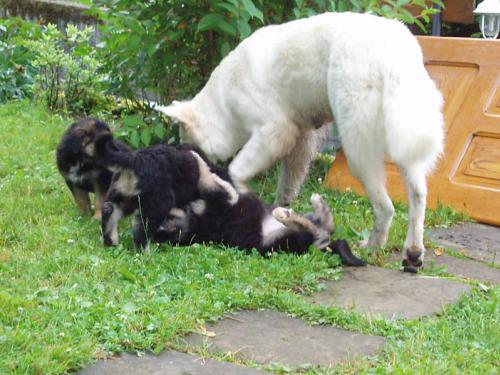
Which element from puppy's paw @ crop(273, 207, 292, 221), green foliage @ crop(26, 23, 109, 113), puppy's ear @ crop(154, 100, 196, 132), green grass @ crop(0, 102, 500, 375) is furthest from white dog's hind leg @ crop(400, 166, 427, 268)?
green foliage @ crop(26, 23, 109, 113)

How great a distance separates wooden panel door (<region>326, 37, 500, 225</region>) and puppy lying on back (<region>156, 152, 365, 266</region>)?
1626 millimetres

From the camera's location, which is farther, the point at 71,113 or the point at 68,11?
the point at 68,11

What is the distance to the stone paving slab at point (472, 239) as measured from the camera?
17.3ft

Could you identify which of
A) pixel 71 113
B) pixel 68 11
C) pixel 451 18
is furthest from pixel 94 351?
pixel 68 11

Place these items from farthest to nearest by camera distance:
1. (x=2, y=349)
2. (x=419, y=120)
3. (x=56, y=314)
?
(x=419, y=120)
(x=56, y=314)
(x=2, y=349)

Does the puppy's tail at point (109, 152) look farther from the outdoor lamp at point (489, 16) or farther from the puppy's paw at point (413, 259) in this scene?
the outdoor lamp at point (489, 16)

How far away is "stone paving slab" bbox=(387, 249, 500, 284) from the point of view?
4727 millimetres

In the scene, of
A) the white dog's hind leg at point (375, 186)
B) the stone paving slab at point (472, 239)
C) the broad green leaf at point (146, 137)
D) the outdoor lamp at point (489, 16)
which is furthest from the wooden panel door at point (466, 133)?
the broad green leaf at point (146, 137)

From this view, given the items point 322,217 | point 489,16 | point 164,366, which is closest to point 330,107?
point 322,217

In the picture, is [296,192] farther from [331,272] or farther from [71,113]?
[71,113]

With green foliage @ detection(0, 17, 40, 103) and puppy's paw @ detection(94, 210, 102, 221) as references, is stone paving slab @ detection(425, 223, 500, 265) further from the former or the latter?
green foliage @ detection(0, 17, 40, 103)

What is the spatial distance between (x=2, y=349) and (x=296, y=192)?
3.41 m

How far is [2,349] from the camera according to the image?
3.18m

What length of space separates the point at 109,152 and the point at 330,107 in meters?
1.47
